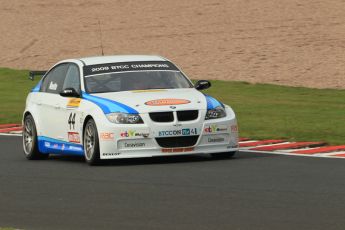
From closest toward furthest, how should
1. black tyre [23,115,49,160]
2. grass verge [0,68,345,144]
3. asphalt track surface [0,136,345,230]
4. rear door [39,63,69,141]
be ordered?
asphalt track surface [0,136,345,230] < rear door [39,63,69,141] < black tyre [23,115,49,160] < grass verge [0,68,345,144]

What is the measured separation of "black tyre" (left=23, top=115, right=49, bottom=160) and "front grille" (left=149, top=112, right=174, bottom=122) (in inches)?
91.7

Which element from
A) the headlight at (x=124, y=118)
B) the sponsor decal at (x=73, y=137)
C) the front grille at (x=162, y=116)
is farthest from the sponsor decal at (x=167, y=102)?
the sponsor decal at (x=73, y=137)

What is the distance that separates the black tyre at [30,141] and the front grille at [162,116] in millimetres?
2330

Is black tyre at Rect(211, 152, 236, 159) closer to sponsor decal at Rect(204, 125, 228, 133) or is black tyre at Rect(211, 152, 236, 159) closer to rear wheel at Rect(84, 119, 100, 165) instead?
sponsor decal at Rect(204, 125, 228, 133)

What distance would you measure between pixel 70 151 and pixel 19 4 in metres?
32.0

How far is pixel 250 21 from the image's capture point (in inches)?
1554

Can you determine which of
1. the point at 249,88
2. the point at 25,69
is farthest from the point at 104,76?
the point at 25,69

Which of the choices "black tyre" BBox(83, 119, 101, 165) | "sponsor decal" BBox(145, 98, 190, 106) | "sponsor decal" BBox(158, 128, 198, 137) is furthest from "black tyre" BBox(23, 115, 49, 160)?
"sponsor decal" BBox(158, 128, 198, 137)

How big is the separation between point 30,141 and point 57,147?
0.75 metres

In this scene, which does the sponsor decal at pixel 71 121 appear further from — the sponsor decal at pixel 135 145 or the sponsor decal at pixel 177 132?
the sponsor decal at pixel 177 132

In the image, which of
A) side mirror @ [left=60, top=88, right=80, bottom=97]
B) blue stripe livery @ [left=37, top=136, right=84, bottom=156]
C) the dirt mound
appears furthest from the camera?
the dirt mound

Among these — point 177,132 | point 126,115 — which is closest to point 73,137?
point 126,115

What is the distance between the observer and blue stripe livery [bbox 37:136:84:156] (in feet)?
52.3

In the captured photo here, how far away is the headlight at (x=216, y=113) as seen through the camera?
15.4m
